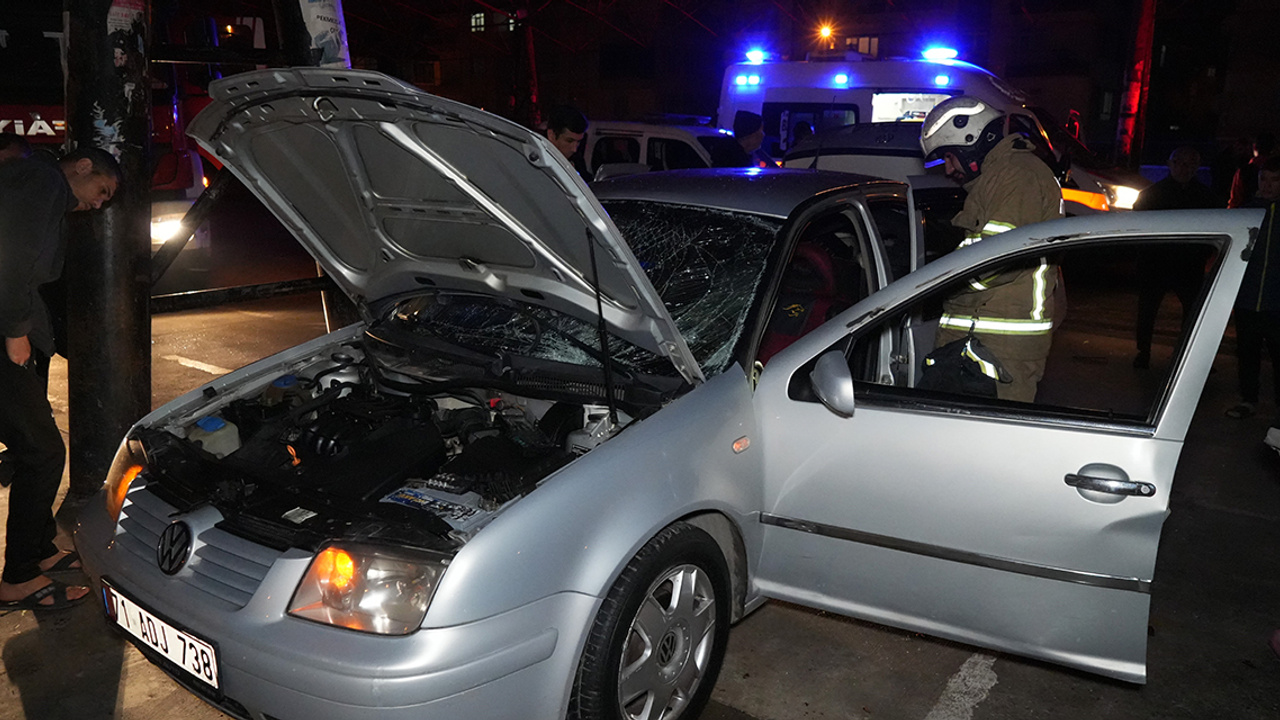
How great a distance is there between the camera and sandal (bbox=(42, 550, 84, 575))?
Result: 3650 millimetres

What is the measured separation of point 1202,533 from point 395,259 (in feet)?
12.2

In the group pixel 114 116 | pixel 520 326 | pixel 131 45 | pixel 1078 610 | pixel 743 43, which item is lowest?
pixel 1078 610

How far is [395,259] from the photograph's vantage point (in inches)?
132

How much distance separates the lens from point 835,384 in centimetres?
259

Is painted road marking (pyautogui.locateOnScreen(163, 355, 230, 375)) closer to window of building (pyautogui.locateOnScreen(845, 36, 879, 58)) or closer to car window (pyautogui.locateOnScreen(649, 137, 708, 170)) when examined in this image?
car window (pyautogui.locateOnScreen(649, 137, 708, 170))

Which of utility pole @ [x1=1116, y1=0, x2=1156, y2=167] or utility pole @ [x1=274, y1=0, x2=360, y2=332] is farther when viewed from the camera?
utility pole @ [x1=1116, y1=0, x2=1156, y2=167]

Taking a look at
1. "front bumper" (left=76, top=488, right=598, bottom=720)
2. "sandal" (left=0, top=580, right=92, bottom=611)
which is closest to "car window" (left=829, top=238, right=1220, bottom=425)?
"front bumper" (left=76, top=488, right=598, bottom=720)

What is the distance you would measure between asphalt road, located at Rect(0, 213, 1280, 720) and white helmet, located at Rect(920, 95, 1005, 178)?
1.96m

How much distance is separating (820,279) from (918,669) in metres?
1.64

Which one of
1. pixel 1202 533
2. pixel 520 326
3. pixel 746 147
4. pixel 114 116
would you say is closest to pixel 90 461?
pixel 114 116

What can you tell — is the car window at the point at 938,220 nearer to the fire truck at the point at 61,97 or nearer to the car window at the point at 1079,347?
the car window at the point at 1079,347

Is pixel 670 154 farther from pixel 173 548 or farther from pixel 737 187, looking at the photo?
pixel 173 548

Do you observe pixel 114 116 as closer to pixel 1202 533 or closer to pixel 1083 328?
pixel 1202 533

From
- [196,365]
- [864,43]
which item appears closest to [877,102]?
[196,365]
